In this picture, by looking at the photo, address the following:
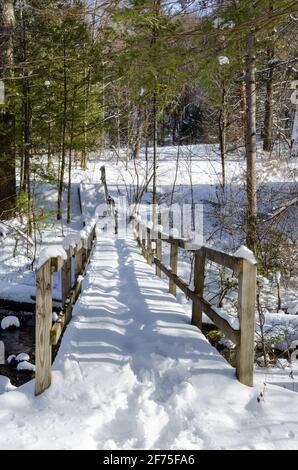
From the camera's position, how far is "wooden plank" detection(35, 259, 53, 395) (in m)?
3.30

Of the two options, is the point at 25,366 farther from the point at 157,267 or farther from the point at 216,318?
the point at 216,318

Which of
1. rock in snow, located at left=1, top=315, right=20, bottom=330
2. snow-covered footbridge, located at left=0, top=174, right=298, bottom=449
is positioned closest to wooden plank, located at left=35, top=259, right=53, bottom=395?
snow-covered footbridge, located at left=0, top=174, right=298, bottom=449

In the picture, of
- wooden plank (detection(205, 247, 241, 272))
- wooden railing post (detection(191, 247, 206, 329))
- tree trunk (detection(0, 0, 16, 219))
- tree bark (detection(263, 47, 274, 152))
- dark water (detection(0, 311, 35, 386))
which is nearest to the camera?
wooden plank (detection(205, 247, 241, 272))

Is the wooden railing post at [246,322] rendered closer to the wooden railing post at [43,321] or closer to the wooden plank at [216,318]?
the wooden plank at [216,318]

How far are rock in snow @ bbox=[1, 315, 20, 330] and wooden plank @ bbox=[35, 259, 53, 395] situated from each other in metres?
6.24

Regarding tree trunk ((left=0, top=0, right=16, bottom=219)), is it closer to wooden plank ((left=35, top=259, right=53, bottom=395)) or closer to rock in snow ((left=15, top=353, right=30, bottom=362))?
rock in snow ((left=15, top=353, right=30, bottom=362))

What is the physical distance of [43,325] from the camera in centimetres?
338

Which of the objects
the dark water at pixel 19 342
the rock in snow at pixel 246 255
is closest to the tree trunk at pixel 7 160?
the dark water at pixel 19 342

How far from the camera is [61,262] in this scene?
348cm

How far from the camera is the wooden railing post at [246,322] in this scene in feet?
11.2

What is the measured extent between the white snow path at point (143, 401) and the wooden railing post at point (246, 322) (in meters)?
0.12
